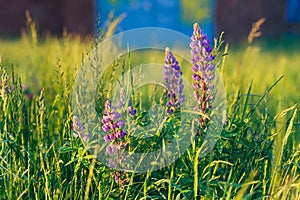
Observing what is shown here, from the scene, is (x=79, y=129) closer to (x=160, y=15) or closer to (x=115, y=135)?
(x=115, y=135)

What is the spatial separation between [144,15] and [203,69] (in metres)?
9.20

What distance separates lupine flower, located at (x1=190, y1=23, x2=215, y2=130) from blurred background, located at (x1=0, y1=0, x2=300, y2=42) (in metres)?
8.99

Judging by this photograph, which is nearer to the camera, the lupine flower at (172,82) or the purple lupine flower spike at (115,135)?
the purple lupine flower spike at (115,135)

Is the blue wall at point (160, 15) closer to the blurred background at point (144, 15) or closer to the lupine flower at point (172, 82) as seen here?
the blurred background at point (144, 15)

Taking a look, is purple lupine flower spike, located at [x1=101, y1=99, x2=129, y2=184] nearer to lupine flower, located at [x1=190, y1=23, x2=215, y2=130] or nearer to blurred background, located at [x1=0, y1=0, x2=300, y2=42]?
lupine flower, located at [x1=190, y1=23, x2=215, y2=130]

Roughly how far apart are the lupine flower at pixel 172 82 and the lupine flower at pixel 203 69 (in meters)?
0.07

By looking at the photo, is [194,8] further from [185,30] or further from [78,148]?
[78,148]

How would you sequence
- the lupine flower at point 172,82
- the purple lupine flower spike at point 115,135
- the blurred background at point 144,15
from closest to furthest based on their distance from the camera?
the purple lupine flower spike at point 115,135 < the lupine flower at point 172,82 < the blurred background at point 144,15

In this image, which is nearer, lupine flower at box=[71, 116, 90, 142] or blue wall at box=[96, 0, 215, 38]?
lupine flower at box=[71, 116, 90, 142]

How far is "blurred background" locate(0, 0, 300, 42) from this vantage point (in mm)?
10719

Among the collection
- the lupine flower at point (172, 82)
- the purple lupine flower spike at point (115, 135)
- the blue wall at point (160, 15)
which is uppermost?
the blue wall at point (160, 15)

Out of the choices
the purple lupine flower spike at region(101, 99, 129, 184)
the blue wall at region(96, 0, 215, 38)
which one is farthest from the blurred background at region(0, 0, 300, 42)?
the purple lupine flower spike at region(101, 99, 129, 184)

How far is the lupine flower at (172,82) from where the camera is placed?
6.11 feet

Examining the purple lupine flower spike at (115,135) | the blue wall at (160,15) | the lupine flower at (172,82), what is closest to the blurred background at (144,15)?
the blue wall at (160,15)
